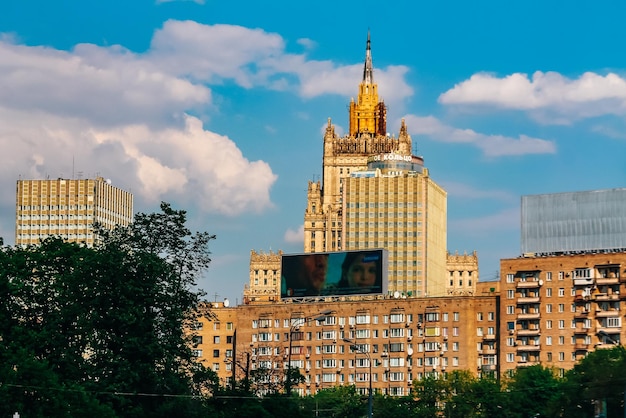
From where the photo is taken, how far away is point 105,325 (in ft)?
339

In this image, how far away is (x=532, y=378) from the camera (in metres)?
160

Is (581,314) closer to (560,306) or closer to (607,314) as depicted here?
(560,306)

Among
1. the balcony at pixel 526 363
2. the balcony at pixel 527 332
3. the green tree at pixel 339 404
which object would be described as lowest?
the green tree at pixel 339 404

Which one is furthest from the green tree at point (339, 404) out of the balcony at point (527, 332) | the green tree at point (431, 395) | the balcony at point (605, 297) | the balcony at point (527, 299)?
the balcony at point (605, 297)

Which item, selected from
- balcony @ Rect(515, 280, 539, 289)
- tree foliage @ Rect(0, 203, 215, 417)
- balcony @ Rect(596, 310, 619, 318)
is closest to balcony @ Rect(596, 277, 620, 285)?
balcony @ Rect(596, 310, 619, 318)

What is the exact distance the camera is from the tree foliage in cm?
10106

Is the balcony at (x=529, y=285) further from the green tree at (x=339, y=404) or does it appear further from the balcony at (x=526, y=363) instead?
the green tree at (x=339, y=404)

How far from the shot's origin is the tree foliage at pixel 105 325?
101062 mm

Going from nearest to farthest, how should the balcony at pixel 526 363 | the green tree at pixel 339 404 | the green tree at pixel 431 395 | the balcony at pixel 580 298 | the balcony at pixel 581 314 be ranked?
the green tree at pixel 431 395, the green tree at pixel 339 404, the balcony at pixel 580 298, the balcony at pixel 581 314, the balcony at pixel 526 363

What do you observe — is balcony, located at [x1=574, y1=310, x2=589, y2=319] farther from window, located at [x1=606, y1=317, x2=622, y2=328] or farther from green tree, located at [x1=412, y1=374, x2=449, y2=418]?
green tree, located at [x1=412, y1=374, x2=449, y2=418]

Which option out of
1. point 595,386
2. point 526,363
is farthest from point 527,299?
point 595,386

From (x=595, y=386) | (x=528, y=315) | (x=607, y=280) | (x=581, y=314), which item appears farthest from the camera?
(x=528, y=315)

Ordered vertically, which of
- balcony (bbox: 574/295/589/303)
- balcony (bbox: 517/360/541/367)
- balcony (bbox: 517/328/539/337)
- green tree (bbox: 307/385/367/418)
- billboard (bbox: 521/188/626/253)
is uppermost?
billboard (bbox: 521/188/626/253)

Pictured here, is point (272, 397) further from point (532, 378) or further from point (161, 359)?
point (532, 378)
